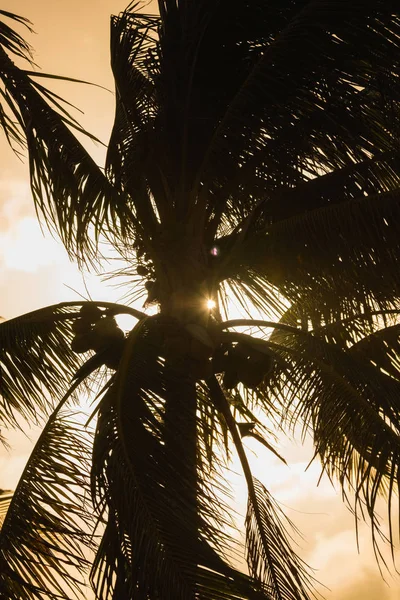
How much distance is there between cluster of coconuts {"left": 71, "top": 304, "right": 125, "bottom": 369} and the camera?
4.00 m

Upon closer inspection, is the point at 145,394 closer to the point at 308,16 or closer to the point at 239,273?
the point at 239,273

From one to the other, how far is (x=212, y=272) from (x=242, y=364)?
27.7 inches

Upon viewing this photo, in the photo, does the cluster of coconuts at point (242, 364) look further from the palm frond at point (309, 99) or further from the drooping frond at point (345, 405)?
the palm frond at point (309, 99)

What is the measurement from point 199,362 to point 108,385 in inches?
20.7

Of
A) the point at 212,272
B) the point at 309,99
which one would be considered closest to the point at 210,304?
the point at 212,272

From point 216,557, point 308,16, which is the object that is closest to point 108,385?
point 216,557

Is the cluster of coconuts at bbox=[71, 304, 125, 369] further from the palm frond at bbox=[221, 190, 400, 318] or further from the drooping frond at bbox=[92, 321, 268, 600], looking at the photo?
the palm frond at bbox=[221, 190, 400, 318]

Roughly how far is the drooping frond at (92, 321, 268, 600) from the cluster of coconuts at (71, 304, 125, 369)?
0.28 m

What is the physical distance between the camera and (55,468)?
11.5 feet

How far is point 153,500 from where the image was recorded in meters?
3.14

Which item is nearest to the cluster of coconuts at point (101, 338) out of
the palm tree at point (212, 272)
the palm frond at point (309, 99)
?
the palm tree at point (212, 272)

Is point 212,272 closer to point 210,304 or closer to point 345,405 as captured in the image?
point 210,304

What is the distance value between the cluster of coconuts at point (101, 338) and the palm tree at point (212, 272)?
0.04 feet

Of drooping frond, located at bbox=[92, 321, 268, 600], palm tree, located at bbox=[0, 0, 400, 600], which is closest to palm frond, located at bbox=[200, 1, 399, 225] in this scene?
palm tree, located at bbox=[0, 0, 400, 600]
